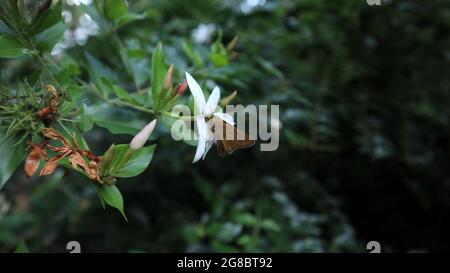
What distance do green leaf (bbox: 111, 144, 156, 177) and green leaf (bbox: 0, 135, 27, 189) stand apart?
133 mm

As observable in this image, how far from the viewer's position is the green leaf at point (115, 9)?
3.20 ft

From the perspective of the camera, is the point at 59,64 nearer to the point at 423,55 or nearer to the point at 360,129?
the point at 360,129

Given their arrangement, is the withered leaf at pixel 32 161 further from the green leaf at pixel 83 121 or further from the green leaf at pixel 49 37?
the green leaf at pixel 49 37

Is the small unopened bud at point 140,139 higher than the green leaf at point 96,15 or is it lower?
lower

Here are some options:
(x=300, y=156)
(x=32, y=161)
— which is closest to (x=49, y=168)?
(x=32, y=161)

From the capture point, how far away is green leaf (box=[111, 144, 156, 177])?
71cm

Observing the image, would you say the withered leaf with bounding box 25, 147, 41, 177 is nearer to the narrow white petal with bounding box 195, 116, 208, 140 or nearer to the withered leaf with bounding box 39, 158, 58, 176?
the withered leaf with bounding box 39, 158, 58, 176

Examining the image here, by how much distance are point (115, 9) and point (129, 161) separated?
1.30 ft

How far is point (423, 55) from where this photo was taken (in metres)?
2.03

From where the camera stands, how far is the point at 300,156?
1941mm

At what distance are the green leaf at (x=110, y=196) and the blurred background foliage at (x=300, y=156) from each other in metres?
0.74

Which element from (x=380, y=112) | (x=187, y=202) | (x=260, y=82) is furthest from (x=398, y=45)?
(x=187, y=202)

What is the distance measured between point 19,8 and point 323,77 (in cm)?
131

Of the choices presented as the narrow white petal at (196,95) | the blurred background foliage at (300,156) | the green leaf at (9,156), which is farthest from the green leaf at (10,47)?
the blurred background foliage at (300,156)
